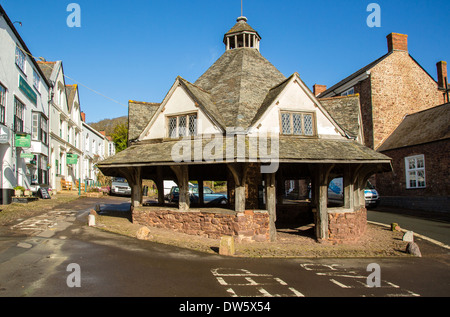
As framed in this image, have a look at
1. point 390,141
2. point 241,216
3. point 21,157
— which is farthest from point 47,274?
point 390,141

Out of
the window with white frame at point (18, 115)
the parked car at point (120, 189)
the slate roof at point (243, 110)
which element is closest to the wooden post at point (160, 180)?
the slate roof at point (243, 110)

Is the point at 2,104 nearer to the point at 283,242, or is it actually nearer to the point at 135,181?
the point at 135,181

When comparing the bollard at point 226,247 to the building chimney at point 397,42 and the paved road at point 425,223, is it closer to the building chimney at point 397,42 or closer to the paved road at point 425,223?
the paved road at point 425,223

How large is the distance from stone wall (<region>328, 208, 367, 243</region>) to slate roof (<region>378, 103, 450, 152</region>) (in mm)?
13227

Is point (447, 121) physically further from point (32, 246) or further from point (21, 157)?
point (21, 157)

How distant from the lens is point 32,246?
9055 mm

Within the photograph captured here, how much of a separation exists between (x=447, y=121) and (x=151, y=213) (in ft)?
68.5

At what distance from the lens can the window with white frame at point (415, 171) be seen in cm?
2385

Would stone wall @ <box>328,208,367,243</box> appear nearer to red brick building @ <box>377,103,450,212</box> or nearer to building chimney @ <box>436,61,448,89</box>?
red brick building @ <box>377,103,450,212</box>

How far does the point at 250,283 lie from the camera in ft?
23.0

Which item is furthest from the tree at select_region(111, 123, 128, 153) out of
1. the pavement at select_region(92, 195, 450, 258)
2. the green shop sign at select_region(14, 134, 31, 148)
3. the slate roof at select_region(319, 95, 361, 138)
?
the slate roof at select_region(319, 95, 361, 138)

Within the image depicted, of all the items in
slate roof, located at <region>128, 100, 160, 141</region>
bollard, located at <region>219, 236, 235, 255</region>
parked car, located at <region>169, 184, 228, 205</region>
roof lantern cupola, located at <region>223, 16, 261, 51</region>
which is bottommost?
bollard, located at <region>219, 236, 235, 255</region>

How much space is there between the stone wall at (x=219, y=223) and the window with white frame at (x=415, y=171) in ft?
56.9

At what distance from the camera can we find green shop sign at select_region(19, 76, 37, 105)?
19.5 metres
